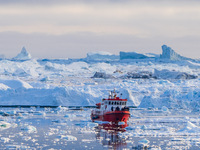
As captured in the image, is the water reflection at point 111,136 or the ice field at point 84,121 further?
the ice field at point 84,121

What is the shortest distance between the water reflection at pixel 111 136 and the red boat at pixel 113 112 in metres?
0.48

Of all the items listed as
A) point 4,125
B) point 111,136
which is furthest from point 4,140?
point 111,136

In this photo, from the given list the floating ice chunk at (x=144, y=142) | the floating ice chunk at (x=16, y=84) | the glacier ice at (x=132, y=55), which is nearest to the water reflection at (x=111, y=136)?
the floating ice chunk at (x=144, y=142)

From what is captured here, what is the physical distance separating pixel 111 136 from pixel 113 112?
13.3ft

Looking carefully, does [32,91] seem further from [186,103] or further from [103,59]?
[103,59]

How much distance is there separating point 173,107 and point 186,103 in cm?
96

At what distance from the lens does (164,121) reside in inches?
1042

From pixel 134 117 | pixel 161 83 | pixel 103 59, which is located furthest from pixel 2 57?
pixel 134 117

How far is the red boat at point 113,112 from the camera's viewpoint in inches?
993

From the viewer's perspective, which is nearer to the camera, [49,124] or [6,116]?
[49,124]

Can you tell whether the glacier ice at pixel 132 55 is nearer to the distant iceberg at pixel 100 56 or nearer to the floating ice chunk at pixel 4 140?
the distant iceberg at pixel 100 56

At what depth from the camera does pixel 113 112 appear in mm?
25312

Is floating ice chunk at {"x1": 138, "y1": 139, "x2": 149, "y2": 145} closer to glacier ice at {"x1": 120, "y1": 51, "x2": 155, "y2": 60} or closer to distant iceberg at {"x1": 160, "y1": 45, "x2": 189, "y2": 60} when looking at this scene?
distant iceberg at {"x1": 160, "y1": 45, "x2": 189, "y2": 60}

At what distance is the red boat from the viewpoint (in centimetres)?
2522
